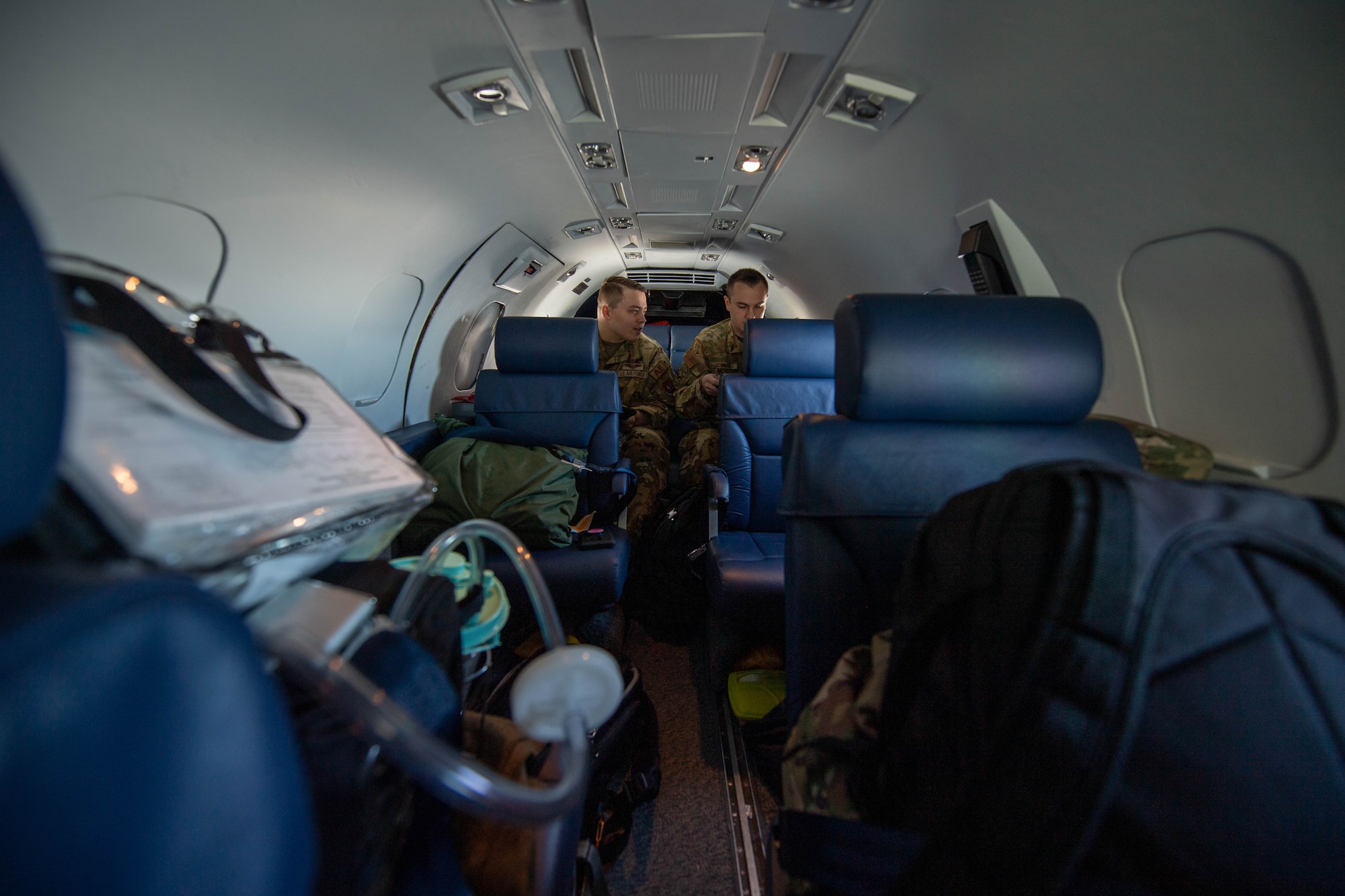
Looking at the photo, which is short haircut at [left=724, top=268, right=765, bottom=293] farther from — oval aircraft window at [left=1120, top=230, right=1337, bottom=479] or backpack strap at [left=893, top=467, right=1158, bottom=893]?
backpack strap at [left=893, top=467, right=1158, bottom=893]

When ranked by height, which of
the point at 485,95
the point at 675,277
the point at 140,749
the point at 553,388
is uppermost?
the point at 675,277

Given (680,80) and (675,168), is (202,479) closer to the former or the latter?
(680,80)

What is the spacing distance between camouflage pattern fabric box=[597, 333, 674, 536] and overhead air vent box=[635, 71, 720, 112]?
1708 millimetres

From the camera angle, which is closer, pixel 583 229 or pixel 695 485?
pixel 695 485

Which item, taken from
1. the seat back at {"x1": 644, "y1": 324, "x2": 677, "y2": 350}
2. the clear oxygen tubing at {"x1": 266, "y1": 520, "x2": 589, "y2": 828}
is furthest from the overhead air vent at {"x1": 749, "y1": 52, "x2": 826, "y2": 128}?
the seat back at {"x1": 644, "y1": 324, "x2": 677, "y2": 350}

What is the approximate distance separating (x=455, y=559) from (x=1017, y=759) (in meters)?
1.00

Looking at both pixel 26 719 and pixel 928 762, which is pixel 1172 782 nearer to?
pixel 928 762

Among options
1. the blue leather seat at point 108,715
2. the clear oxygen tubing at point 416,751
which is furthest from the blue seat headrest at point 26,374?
the clear oxygen tubing at point 416,751

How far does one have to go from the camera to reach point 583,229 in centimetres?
454

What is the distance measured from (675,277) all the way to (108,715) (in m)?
7.54

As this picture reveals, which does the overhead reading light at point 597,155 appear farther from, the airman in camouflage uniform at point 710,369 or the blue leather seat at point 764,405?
the blue leather seat at point 764,405

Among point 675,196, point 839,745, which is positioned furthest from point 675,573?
point 675,196

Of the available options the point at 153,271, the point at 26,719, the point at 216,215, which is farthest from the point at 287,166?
the point at 26,719

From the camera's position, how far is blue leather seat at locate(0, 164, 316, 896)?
27 centimetres
